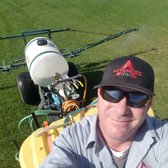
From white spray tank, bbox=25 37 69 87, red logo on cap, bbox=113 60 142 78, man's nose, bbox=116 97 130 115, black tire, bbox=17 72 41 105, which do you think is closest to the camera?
red logo on cap, bbox=113 60 142 78

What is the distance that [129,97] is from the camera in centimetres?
283

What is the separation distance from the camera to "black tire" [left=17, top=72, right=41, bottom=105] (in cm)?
709

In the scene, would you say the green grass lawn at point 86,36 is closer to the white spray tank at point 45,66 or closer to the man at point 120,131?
the white spray tank at point 45,66

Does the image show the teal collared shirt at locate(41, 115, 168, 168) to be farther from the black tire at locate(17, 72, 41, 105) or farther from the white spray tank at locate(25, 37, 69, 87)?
the black tire at locate(17, 72, 41, 105)

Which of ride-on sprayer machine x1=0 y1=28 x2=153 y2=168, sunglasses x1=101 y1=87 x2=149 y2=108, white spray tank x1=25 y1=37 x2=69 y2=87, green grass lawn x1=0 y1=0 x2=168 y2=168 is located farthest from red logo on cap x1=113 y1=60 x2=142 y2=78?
white spray tank x1=25 y1=37 x2=69 y2=87

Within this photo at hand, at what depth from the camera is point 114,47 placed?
1060 centimetres

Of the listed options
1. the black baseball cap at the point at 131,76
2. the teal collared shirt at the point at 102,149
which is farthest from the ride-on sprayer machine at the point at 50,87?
the black baseball cap at the point at 131,76

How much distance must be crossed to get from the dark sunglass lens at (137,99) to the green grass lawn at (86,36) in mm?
3528

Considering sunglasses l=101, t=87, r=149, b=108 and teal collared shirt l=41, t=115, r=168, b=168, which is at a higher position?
sunglasses l=101, t=87, r=149, b=108

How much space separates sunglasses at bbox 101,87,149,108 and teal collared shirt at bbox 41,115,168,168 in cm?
34

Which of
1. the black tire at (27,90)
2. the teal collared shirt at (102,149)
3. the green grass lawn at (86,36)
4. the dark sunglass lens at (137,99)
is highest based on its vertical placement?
the dark sunglass lens at (137,99)

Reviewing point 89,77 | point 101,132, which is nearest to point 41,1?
point 89,77

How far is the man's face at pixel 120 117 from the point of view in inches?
113

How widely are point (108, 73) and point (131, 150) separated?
650 mm
